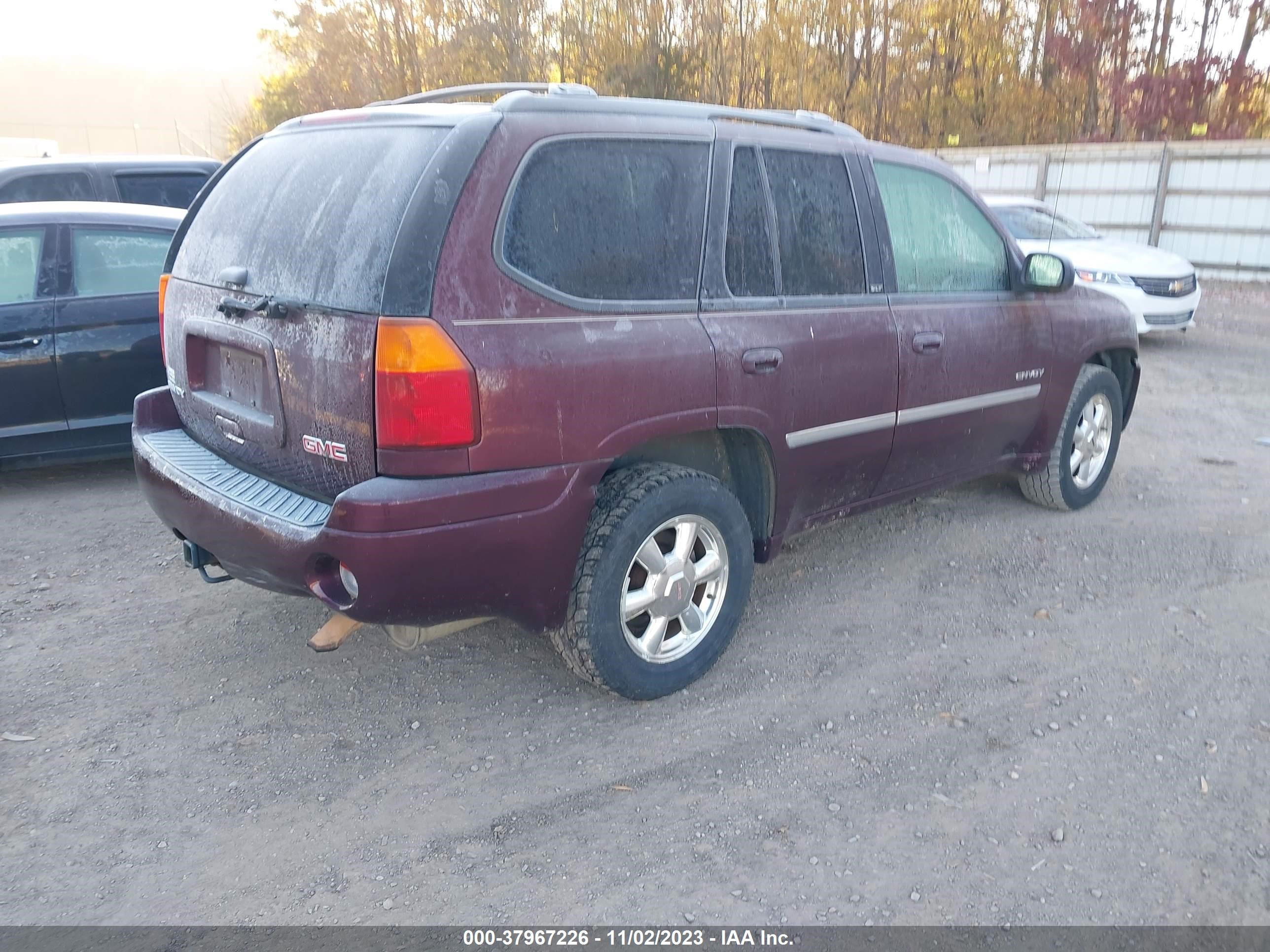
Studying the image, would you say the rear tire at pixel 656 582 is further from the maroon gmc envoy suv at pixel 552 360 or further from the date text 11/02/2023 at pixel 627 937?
the date text 11/02/2023 at pixel 627 937

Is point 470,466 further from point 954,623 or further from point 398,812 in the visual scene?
point 954,623

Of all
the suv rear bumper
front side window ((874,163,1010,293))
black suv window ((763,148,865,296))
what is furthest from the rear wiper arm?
front side window ((874,163,1010,293))

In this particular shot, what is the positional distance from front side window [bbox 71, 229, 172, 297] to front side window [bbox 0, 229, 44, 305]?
0.57 feet

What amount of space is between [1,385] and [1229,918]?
5680 mm

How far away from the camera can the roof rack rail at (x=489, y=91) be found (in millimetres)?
3219

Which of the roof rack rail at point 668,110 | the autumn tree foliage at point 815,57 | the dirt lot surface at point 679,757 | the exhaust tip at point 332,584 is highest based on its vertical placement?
the autumn tree foliage at point 815,57

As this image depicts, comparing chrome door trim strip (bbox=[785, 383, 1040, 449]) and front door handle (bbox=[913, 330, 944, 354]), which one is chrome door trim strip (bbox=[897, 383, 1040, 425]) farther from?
front door handle (bbox=[913, 330, 944, 354])

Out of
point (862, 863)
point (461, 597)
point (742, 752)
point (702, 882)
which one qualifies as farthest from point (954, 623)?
point (461, 597)

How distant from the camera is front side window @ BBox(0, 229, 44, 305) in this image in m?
5.27

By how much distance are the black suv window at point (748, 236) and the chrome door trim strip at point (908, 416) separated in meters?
0.54

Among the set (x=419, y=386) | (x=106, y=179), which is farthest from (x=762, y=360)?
(x=106, y=179)

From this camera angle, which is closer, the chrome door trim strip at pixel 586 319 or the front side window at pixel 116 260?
the chrome door trim strip at pixel 586 319

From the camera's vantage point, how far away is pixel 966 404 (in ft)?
14.2

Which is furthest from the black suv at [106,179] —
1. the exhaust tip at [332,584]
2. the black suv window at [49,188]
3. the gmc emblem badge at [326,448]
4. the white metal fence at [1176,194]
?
the white metal fence at [1176,194]
